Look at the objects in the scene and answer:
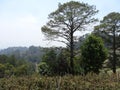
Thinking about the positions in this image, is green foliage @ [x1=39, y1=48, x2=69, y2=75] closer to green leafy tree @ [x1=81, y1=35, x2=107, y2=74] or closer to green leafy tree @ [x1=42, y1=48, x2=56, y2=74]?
green leafy tree @ [x1=42, y1=48, x2=56, y2=74]

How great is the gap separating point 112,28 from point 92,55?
13064 mm

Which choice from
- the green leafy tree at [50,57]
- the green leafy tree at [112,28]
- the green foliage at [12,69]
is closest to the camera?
the green foliage at [12,69]

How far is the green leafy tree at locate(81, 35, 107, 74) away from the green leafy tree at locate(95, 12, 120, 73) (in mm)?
10811

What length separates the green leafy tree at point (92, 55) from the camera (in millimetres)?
32531

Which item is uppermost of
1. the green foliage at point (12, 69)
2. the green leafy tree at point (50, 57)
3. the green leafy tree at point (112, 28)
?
the green leafy tree at point (112, 28)

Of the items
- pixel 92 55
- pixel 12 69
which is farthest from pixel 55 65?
pixel 12 69

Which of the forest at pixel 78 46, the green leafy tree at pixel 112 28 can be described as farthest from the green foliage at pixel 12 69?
the green leafy tree at pixel 112 28

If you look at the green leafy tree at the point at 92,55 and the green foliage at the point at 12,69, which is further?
the green leafy tree at the point at 92,55

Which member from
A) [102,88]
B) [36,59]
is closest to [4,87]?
[102,88]

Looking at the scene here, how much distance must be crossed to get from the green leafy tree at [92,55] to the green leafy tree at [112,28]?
35.5 ft

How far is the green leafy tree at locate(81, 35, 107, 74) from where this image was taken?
3253cm

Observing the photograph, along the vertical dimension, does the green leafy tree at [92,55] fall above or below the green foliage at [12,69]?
above

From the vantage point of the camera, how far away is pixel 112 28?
148ft

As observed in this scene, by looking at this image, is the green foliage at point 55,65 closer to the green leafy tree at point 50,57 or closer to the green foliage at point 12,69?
the green leafy tree at point 50,57
